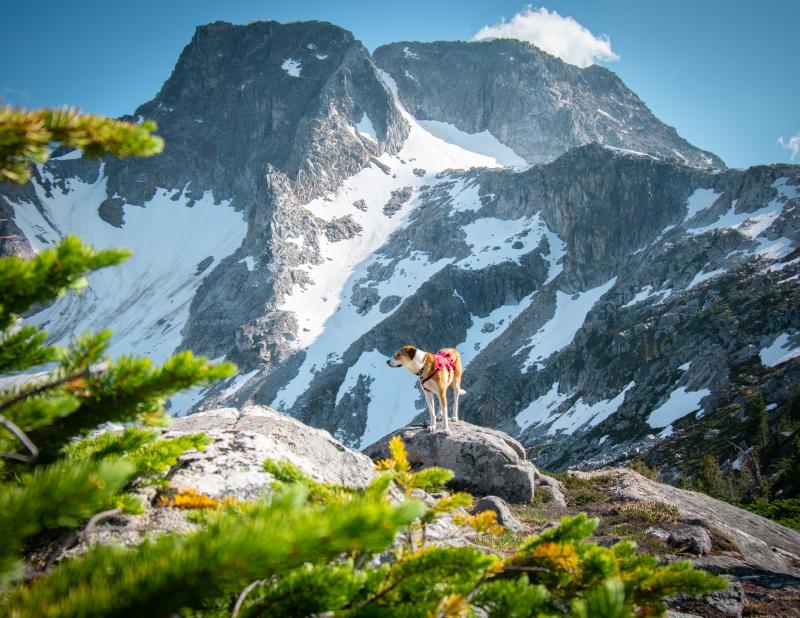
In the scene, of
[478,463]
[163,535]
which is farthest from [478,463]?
[163,535]

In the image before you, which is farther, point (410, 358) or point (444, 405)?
point (444, 405)

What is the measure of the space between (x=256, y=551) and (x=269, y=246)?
5719 inches

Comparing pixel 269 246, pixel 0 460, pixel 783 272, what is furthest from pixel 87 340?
pixel 269 246

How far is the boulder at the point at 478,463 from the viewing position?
13250 millimetres

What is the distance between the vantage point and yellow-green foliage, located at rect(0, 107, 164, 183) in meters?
1.72

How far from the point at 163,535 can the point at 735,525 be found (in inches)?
550

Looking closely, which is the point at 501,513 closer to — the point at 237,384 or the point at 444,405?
the point at 444,405

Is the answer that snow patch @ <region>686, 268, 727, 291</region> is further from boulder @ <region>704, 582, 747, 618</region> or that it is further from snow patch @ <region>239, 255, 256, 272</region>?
snow patch @ <region>239, 255, 256, 272</region>

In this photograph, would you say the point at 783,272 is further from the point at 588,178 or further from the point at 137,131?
the point at 137,131

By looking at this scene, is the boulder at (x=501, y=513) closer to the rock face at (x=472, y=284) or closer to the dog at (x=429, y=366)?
the dog at (x=429, y=366)

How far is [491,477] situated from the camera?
13312 mm

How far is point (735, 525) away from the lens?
1180cm

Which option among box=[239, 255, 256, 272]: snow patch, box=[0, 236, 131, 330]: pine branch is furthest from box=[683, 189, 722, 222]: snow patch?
box=[0, 236, 131, 330]: pine branch

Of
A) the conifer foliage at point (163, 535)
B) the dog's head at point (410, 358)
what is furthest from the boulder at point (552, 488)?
the conifer foliage at point (163, 535)
